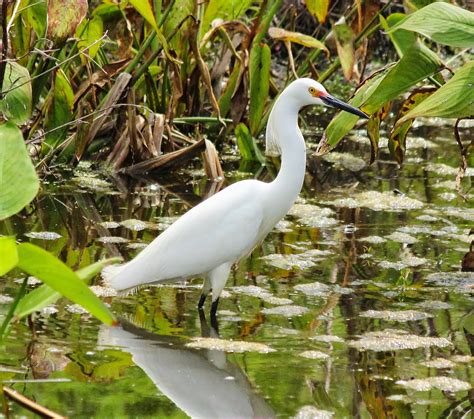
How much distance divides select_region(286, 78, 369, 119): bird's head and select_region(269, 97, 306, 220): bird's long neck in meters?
0.05

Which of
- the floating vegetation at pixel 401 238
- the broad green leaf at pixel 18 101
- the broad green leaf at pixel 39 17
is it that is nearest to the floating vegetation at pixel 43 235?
the broad green leaf at pixel 18 101

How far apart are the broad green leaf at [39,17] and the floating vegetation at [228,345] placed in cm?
214

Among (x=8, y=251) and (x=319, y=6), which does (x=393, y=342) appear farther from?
(x=319, y=6)

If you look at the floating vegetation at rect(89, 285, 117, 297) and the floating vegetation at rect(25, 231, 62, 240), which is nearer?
the floating vegetation at rect(89, 285, 117, 297)

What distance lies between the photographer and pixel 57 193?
607cm

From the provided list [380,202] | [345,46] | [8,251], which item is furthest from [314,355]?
[345,46]

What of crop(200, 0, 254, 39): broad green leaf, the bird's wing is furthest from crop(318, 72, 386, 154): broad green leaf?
crop(200, 0, 254, 39): broad green leaf

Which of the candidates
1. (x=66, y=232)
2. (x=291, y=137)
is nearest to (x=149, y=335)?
(x=291, y=137)

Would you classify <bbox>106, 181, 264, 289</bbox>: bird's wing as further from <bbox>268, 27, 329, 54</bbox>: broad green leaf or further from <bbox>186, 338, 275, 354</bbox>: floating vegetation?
<bbox>268, 27, 329, 54</bbox>: broad green leaf

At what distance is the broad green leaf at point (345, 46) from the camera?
5.81 m

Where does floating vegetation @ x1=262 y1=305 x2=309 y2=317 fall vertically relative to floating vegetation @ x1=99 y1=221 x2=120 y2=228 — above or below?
above

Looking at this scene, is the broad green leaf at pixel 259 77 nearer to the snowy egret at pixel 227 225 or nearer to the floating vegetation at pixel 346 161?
the floating vegetation at pixel 346 161

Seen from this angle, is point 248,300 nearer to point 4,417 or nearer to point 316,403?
point 316,403

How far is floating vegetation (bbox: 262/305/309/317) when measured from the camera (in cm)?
419
